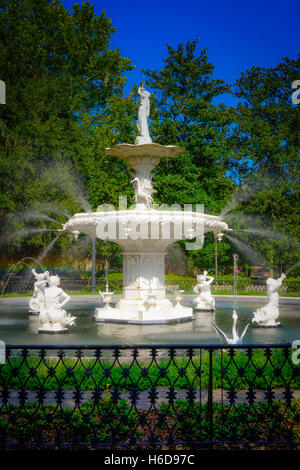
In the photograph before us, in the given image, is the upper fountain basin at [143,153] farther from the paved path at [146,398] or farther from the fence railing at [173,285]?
the fence railing at [173,285]

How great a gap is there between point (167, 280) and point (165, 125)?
9.97 metres

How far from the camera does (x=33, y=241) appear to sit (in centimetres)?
2467

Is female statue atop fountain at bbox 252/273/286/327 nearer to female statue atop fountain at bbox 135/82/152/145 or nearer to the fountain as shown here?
the fountain

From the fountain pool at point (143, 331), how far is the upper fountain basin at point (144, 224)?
237 centimetres

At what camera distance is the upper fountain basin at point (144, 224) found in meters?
11.6

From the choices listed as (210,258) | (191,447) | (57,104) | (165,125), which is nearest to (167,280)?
(210,258)

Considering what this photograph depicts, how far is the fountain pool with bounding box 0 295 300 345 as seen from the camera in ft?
31.1

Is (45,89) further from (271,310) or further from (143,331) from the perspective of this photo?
(271,310)

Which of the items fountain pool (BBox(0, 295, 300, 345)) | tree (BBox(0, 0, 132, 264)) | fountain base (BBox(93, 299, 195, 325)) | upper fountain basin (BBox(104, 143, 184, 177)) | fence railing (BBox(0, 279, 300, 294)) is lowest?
fountain pool (BBox(0, 295, 300, 345))

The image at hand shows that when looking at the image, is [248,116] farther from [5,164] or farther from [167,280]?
[5,164]

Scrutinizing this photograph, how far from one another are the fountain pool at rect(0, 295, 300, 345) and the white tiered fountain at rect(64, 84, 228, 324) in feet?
2.02

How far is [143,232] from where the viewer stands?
1195 centimetres

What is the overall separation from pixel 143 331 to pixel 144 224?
272 cm

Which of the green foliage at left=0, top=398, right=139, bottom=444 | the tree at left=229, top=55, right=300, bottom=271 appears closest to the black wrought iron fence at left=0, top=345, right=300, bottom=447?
the green foliage at left=0, top=398, right=139, bottom=444
